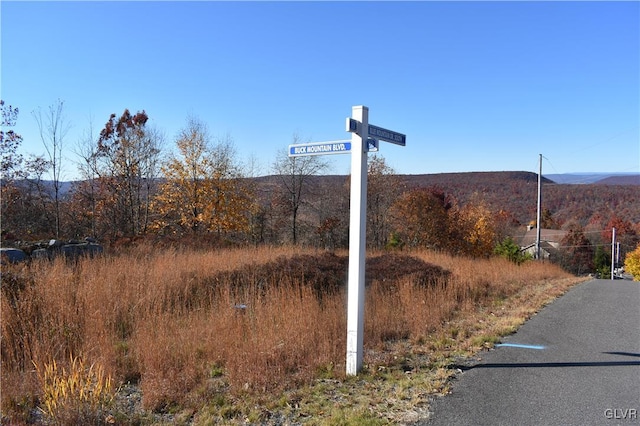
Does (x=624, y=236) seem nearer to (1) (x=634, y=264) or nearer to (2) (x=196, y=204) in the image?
(1) (x=634, y=264)

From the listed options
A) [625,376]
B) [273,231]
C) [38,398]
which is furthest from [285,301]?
[273,231]

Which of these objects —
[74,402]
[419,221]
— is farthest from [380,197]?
[74,402]

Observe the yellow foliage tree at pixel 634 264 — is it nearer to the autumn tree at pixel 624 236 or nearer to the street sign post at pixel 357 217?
the autumn tree at pixel 624 236

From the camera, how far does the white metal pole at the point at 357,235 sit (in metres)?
5.02

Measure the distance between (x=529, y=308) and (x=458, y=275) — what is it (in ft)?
8.67

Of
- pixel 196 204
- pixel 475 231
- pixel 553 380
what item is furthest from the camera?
pixel 475 231

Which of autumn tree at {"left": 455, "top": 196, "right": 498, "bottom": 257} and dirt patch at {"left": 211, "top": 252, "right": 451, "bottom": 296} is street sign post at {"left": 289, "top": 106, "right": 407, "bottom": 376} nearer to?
dirt patch at {"left": 211, "top": 252, "right": 451, "bottom": 296}

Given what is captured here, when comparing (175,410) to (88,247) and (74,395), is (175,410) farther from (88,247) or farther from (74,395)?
(88,247)

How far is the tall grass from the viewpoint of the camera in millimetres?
4645

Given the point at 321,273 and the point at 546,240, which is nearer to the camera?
the point at 321,273

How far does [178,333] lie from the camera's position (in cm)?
586

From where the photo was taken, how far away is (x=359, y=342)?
5.11m

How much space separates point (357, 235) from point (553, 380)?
8.11 ft

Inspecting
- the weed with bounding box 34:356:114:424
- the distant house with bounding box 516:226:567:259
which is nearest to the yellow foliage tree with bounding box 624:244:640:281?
the distant house with bounding box 516:226:567:259
